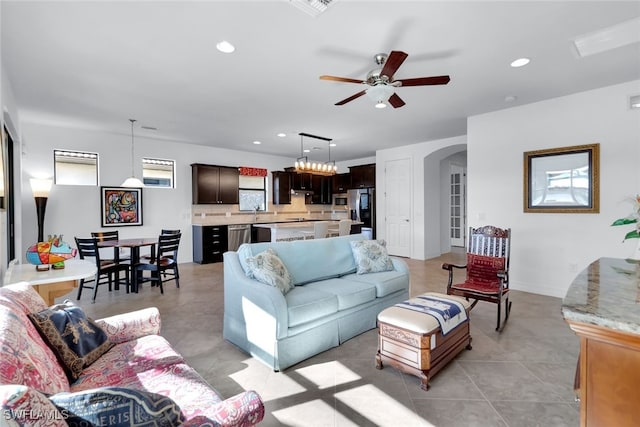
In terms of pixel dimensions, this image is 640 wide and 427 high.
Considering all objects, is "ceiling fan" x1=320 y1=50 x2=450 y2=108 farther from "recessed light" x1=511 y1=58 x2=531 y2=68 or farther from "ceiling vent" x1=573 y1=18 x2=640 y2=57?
"ceiling vent" x1=573 y1=18 x2=640 y2=57

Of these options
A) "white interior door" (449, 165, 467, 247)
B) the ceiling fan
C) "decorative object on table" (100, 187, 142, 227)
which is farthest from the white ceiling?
"white interior door" (449, 165, 467, 247)

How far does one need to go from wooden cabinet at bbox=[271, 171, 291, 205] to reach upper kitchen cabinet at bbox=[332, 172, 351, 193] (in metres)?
1.51

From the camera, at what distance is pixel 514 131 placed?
4449 millimetres

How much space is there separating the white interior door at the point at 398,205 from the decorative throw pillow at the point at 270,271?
508 centimetres

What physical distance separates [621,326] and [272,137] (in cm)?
594

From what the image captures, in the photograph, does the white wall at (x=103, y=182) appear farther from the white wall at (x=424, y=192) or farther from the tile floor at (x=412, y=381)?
the white wall at (x=424, y=192)

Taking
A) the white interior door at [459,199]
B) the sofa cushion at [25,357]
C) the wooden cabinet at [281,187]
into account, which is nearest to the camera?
the sofa cushion at [25,357]

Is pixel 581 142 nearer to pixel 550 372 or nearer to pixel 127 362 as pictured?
pixel 550 372

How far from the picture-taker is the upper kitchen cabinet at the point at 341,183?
8.81 meters

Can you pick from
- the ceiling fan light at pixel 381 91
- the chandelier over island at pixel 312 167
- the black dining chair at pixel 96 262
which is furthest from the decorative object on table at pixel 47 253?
the chandelier over island at pixel 312 167

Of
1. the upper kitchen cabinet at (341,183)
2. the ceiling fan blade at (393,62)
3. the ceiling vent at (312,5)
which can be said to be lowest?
the upper kitchen cabinet at (341,183)

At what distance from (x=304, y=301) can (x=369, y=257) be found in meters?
1.22

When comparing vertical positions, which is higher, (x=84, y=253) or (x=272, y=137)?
(x=272, y=137)

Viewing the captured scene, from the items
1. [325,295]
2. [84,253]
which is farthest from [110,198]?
[325,295]
